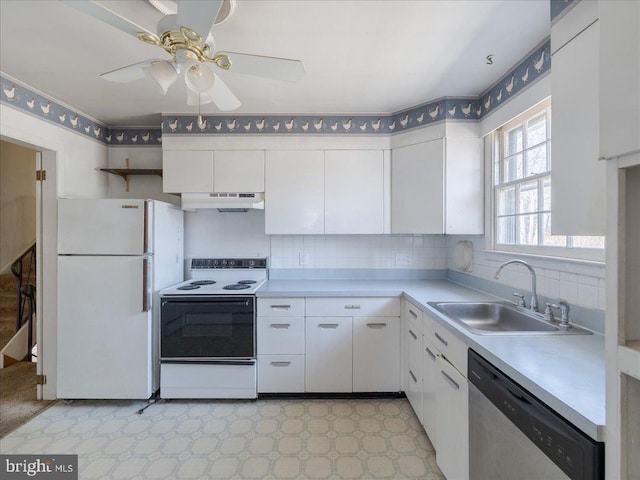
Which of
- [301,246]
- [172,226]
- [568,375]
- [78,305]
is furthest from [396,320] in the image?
[78,305]

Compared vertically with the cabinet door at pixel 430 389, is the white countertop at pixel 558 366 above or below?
above

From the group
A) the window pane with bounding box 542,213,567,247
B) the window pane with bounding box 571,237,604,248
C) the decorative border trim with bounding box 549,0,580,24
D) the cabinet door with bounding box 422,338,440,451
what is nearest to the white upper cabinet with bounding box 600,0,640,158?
the decorative border trim with bounding box 549,0,580,24

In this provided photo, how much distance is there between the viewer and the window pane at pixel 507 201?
78.9 inches

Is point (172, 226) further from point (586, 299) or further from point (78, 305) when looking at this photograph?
point (586, 299)

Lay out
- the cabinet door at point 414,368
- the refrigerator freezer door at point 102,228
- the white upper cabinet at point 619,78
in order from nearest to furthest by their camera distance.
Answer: the white upper cabinet at point 619,78 → the cabinet door at point 414,368 → the refrigerator freezer door at point 102,228

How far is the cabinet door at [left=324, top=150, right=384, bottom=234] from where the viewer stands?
2559mm

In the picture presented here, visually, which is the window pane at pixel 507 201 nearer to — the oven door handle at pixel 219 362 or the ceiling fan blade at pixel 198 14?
the ceiling fan blade at pixel 198 14

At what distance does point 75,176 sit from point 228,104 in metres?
1.80

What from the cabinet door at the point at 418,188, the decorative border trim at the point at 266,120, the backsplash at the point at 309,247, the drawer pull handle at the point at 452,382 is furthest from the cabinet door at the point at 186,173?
the drawer pull handle at the point at 452,382

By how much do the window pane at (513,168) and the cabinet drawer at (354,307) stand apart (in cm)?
120

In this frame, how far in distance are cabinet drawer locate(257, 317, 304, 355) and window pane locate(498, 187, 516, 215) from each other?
1.74m

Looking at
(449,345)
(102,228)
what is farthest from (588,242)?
(102,228)

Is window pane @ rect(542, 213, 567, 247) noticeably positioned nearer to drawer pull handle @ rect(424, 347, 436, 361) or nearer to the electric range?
drawer pull handle @ rect(424, 347, 436, 361)

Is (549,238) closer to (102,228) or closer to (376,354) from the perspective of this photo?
(376,354)
